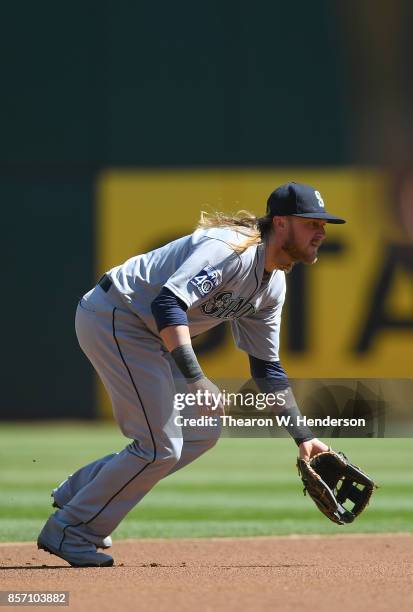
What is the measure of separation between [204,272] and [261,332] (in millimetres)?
709

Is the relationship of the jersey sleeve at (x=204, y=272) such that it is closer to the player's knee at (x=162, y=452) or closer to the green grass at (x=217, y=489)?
the player's knee at (x=162, y=452)

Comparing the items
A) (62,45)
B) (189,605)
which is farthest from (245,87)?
(189,605)

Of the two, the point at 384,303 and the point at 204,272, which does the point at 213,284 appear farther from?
the point at 384,303

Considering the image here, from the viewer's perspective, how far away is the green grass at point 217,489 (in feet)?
22.6

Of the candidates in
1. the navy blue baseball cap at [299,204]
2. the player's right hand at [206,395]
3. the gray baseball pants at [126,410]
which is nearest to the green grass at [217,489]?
the gray baseball pants at [126,410]

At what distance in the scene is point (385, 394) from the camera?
5355 millimetres

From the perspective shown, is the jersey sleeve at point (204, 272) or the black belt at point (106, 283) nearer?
the jersey sleeve at point (204, 272)

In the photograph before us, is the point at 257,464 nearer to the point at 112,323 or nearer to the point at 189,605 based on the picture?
the point at 112,323

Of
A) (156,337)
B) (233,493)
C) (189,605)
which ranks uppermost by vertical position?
(156,337)

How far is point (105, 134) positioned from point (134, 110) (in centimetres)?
47

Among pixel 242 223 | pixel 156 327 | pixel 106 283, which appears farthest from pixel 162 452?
pixel 242 223

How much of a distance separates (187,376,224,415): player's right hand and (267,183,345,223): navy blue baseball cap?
765 mm

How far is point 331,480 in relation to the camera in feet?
16.2

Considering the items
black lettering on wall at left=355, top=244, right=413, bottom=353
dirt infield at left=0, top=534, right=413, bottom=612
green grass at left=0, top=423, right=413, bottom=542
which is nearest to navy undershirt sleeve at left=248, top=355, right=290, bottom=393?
dirt infield at left=0, top=534, right=413, bottom=612
